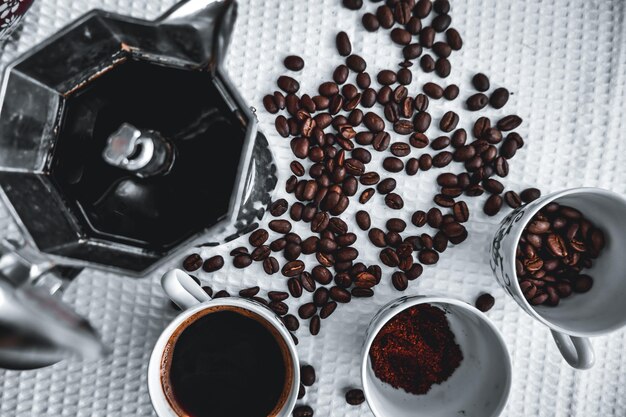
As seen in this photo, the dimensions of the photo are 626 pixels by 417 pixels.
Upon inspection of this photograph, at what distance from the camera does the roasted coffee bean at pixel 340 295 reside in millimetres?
837

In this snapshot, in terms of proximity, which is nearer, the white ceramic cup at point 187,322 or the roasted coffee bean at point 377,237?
the white ceramic cup at point 187,322

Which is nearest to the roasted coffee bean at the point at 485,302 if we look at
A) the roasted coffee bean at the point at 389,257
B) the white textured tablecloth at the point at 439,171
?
the white textured tablecloth at the point at 439,171

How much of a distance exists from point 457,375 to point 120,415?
452mm

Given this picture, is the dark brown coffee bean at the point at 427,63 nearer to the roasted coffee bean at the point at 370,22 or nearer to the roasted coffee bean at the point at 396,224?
the roasted coffee bean at the point at 370,22

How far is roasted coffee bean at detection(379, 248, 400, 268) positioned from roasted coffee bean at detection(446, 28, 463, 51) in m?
0.29

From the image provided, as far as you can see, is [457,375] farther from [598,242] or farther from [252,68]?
[252,68]

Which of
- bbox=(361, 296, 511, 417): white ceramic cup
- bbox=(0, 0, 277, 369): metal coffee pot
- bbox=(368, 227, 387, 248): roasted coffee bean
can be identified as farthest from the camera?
bbox=(368, 227, 387, 248): roasted coffee bean

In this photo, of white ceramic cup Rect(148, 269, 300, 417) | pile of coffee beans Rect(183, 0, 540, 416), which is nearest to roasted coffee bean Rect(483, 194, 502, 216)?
pile of coffee beans Rect(183, 0, 540, 416)

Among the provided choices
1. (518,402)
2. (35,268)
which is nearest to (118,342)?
(35,268)

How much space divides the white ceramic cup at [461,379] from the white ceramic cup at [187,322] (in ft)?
0.29

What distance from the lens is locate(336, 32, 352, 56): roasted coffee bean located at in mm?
844

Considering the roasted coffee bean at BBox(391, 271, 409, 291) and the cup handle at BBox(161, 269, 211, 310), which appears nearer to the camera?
the cup handle at BBox(161, 269, 211, 310)

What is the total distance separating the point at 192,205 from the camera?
659mm

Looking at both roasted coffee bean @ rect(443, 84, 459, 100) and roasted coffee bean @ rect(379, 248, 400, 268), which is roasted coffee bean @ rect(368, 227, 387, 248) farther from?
roasted coffee bean @ rect(443, 84, 459, 100)
